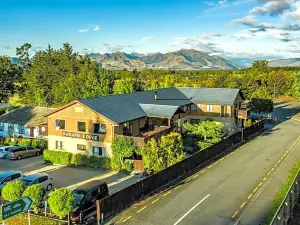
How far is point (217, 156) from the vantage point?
1409 inches

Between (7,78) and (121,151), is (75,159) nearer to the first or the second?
(121,151)

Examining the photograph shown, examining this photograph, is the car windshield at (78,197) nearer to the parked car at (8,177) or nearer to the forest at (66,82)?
the parked car at (8,177)

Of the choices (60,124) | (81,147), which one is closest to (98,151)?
(81,147)

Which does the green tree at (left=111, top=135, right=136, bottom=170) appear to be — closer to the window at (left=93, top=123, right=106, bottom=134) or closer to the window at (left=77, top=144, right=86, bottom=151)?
the window at (left=93, top=123, right=106, bottom=134)

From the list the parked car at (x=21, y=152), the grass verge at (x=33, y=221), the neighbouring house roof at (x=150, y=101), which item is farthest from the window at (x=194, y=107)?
the grass verge at (x=33, y=221)

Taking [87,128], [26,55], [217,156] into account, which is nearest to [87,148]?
[87,128]

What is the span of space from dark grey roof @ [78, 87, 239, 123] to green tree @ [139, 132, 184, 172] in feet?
16.4

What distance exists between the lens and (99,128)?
3412 centimetres

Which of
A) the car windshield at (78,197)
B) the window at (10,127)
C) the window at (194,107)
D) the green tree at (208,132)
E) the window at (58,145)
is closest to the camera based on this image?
the car windshield at (78,197)

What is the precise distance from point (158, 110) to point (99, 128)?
7.72 m

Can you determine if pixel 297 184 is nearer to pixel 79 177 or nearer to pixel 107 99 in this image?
pixel 79 177

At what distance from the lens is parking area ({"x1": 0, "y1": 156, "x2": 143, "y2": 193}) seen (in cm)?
2861

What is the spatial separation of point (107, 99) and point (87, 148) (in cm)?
642

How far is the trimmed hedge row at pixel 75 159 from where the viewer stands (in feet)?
108
